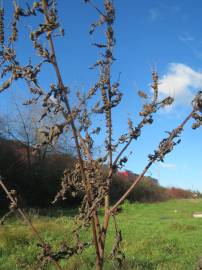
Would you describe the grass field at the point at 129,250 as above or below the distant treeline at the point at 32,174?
below

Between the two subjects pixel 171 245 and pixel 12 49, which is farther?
pixel 171 245

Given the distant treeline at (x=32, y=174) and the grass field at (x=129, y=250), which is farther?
the distant treeline at (x=32, y=174)

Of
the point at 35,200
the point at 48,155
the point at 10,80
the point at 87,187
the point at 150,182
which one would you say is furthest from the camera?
the point at 150,182

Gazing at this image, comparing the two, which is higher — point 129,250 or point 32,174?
point 32,174

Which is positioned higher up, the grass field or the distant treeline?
the distant treeline

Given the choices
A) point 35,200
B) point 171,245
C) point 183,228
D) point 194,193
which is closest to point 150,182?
point 194,193

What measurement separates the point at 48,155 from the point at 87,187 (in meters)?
26.1

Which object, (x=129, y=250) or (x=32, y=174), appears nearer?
(x=129, y=250)

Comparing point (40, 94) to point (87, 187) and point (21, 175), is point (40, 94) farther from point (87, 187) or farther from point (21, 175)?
point (21, 175)

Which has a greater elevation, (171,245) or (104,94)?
(104,94)

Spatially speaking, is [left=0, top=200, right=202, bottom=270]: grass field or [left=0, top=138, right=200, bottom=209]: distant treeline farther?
[left=0, top=138, right=200, bottom=209]: distant treeline

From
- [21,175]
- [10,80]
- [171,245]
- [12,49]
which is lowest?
[171,245]

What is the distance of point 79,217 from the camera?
2.25 meters

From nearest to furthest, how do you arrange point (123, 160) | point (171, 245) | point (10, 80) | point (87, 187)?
point (10, 80) → point (87, 187) → point (123, 160) → point (171, 245)
